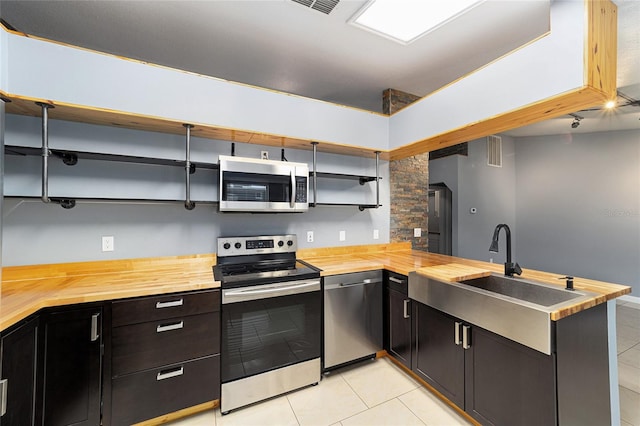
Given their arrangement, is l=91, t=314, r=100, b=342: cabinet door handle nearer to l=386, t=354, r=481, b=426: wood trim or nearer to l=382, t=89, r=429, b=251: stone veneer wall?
l=386, t=354, r=481, b=426: wood trim

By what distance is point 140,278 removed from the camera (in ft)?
6.00

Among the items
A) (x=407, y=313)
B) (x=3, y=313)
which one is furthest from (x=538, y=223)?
(x=3, y=313)

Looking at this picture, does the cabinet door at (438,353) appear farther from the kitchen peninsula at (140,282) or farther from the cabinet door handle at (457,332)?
the kitchen peninsula at (140,282)

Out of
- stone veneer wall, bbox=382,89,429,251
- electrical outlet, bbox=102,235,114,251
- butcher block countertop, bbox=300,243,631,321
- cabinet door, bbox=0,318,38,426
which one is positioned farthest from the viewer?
stone veneer wall, bbox=382,89,429,251

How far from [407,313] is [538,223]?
15.7 feet

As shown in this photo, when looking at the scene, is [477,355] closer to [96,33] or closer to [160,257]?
[160,257]

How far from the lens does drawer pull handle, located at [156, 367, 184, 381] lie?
1.64 m

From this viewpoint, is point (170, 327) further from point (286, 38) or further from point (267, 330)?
point (286, 38)

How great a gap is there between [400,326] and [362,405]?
693 millimetres

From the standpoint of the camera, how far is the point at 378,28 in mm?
2064

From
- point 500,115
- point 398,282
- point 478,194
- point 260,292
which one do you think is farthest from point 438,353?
point 478,194

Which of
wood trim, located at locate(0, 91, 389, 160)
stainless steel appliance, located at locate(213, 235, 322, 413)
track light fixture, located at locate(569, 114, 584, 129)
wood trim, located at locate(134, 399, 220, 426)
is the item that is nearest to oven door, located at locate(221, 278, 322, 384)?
stainless steel appliance, located at locate(213, 235, 322, 413)

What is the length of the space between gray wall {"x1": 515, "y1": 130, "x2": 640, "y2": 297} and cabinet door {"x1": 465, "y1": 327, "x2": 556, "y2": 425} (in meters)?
4.61

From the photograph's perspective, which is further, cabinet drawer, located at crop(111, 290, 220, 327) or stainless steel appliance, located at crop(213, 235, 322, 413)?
stainless steel appliance, located at crop(213, 235, 322, 413)
